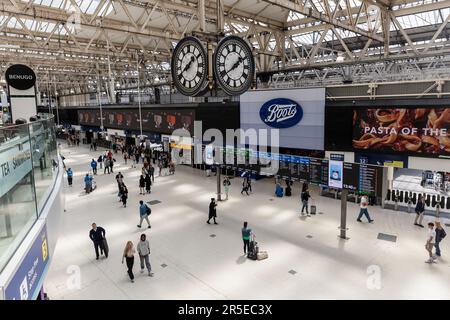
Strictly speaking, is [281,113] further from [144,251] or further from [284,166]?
[144,251]

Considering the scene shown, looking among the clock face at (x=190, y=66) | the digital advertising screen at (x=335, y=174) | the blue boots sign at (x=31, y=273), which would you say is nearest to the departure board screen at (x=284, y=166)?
the digital advertising screen at (x=335, y=174)

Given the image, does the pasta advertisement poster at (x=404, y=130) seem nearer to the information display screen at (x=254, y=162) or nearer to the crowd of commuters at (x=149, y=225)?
the crowd of commuters at (x=149, y=225)

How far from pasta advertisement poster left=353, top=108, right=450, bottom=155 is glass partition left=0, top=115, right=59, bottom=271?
9624mm

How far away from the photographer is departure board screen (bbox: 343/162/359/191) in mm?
10602

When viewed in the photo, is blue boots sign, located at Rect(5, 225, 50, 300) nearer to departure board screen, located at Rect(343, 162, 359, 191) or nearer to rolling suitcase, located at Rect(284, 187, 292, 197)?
departure board screen, located at Rect(343, 162, 359, 191)

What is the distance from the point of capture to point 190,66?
5.99m

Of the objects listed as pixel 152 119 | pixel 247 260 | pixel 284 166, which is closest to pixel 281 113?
pixel 284 166

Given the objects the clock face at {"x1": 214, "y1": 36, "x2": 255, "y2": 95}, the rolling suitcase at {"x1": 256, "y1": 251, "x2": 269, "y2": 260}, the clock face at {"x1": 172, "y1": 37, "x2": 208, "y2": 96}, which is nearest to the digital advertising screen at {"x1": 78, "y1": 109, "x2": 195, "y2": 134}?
the rolling suitcase at {"x1": 256, "y1": 251, "x2": 269, "y2": 260}

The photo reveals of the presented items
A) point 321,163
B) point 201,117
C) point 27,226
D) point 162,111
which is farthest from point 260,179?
point 27,226

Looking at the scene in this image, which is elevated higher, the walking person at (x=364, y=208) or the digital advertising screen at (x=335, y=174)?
the digital advertising screen at (x=335, y=174)

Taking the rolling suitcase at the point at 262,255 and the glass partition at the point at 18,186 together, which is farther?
the rolling suitcase at the point at 262,255

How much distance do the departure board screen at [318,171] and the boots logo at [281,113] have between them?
1.95 meters

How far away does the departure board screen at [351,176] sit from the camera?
1060 centimetres
